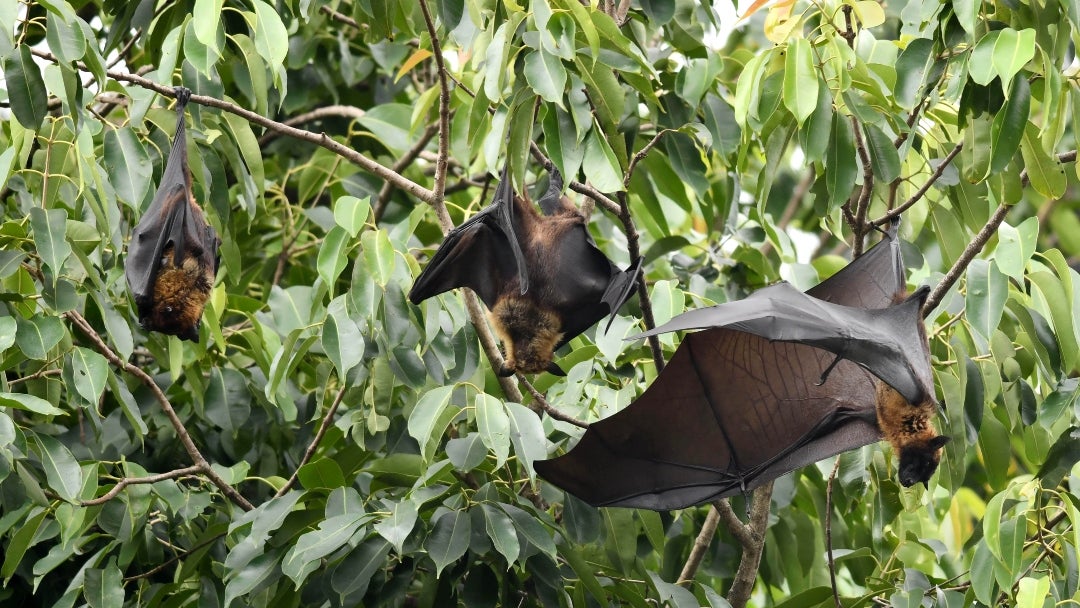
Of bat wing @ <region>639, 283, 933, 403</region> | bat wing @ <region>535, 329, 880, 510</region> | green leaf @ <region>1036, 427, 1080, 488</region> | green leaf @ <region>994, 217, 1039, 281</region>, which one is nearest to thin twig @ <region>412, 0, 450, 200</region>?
bat wing @ <region>639, 283, 933, 403</region>

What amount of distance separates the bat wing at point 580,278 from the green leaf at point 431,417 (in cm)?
93

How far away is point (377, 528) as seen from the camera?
3.62 m

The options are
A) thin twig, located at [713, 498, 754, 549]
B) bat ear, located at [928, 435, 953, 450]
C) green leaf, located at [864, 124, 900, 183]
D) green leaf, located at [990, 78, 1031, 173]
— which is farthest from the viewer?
thin twig, located at [713, 498, 754, 549]

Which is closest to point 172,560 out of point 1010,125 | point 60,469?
point 60,469

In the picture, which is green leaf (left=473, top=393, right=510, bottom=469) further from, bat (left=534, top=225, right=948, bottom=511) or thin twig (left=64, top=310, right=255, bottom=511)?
thin twig (left=64, top=310, right=255, bottom=511)

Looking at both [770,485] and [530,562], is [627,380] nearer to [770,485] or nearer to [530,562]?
[770,485]

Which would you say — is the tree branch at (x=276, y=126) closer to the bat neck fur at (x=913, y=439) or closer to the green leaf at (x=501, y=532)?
the green leaf at (x=501, y=532)

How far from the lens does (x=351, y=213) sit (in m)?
3.69

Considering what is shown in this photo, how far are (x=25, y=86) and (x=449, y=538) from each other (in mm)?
1887

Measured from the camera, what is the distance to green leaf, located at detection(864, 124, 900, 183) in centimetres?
384

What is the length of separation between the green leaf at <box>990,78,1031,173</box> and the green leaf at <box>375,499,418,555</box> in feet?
6.38

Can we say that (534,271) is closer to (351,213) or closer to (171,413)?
(351,213)

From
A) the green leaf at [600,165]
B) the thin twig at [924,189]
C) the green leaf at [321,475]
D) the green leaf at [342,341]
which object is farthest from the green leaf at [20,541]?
the thin twig at [924,189]

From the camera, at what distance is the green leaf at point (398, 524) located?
11.6 ft
